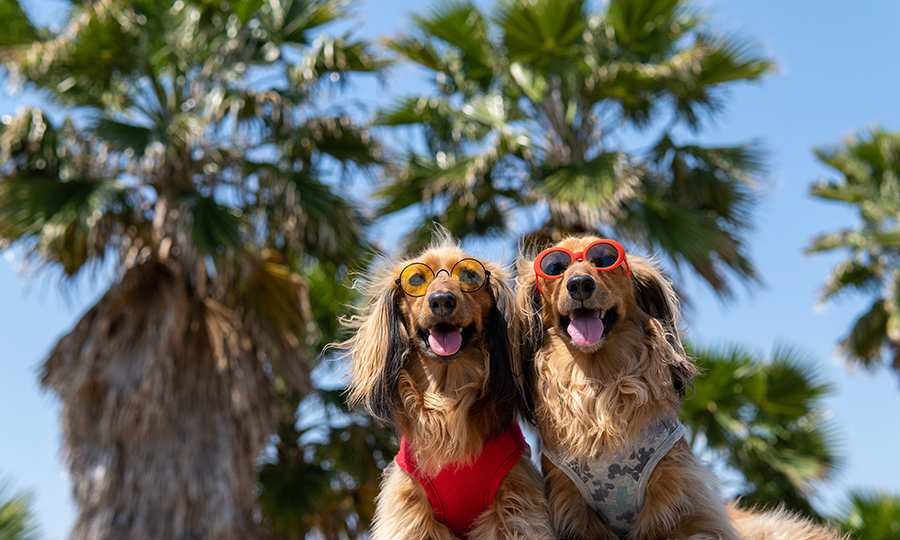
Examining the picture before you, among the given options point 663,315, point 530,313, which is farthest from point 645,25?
point 530,313

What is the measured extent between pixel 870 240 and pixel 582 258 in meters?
13.0

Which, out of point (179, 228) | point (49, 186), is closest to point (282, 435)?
point (179, 228)

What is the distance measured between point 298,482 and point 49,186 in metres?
5.03

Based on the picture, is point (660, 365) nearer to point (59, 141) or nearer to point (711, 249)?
point (711, 249)

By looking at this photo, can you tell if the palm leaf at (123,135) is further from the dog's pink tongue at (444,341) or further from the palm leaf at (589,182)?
the dog's pink tongue at (444,341)

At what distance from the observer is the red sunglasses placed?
3.20 meters

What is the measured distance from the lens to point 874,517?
309 inches

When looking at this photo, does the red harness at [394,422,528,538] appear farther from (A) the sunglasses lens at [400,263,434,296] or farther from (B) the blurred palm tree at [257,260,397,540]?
(B) the blurred palm tree at [257,260,397,540]

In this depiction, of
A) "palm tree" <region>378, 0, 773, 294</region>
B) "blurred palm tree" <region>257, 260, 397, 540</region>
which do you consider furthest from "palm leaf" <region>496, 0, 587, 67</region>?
"blurred palm tree" <region>257, 260, 397, 540</region>

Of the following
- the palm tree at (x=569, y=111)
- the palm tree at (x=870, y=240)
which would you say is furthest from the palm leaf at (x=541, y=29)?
the palm tree at (x=870, y=240)

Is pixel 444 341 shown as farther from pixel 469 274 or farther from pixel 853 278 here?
pixel 853 278

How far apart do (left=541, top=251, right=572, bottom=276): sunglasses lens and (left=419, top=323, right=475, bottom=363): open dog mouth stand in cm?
42

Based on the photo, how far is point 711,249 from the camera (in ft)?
26.7

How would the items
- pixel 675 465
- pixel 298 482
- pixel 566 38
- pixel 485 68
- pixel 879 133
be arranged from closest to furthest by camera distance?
pixel 675 465 < pixel 566 38 < pixel 485 68 < pixel 298 482 < pixel 879 133
